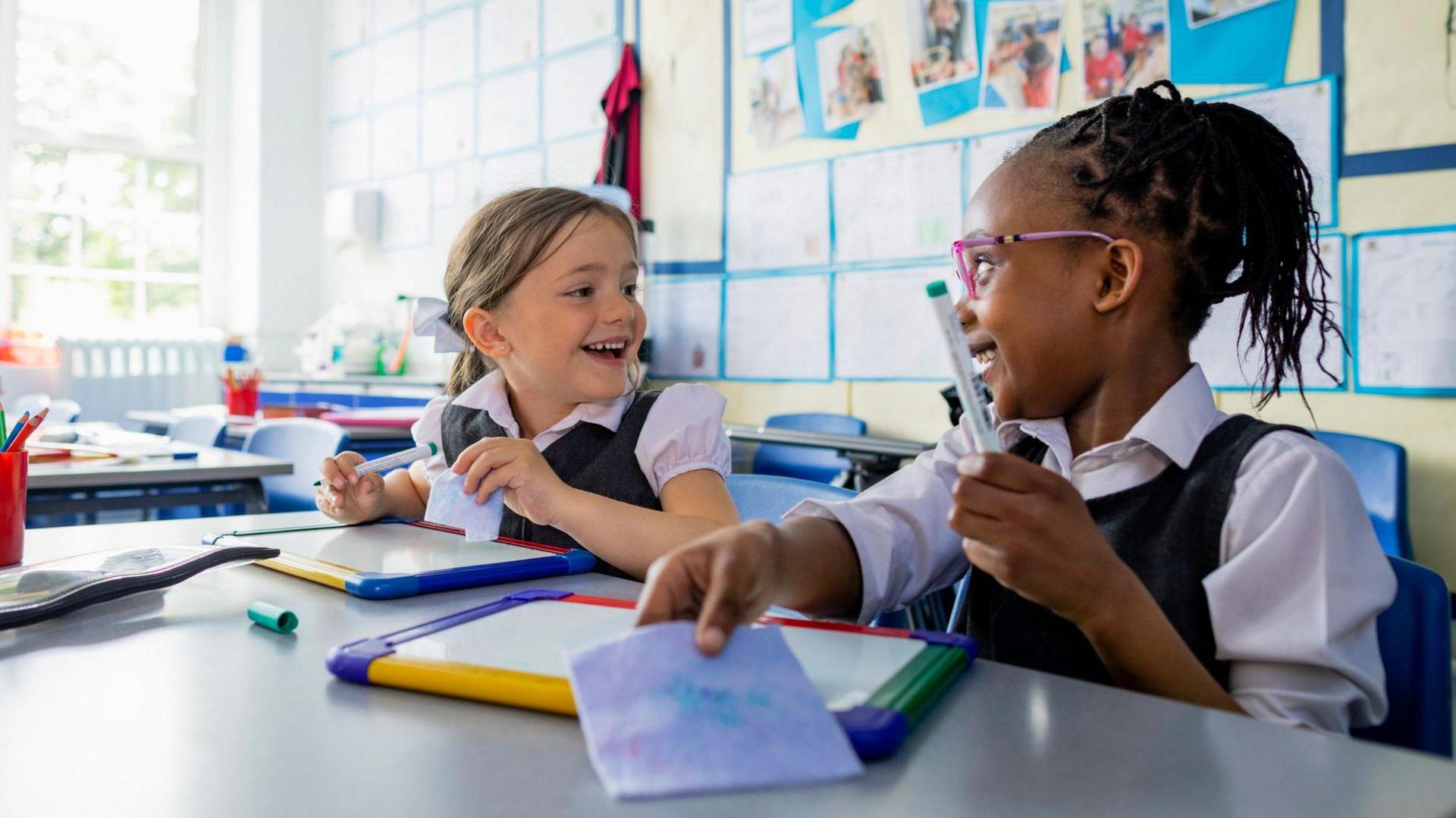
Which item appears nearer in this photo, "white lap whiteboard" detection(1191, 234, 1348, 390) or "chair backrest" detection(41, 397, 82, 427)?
"white lap whiteboard" detection(1191, 234, 1348, 390)

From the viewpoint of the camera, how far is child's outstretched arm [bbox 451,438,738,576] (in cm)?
101

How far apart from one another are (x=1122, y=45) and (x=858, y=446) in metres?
1.18

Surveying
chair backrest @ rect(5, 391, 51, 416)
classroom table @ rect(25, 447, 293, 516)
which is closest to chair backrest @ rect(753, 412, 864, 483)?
classroom table @ rect(25, 447, 293, 516)

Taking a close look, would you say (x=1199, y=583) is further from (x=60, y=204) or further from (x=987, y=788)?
(x=60, y=204)

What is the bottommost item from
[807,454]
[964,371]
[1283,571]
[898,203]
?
[807,454]

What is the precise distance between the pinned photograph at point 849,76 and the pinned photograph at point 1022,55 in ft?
1.27

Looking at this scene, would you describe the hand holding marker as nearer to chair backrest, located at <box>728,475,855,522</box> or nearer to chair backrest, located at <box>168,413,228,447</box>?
chair backrest, located at <box>728,475,855,522</box>

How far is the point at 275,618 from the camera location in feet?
2.26

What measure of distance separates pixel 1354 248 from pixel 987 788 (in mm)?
2187

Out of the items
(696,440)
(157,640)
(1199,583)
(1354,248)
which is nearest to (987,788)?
(1199,583)

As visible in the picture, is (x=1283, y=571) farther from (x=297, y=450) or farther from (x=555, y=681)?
(x=297, y=450)

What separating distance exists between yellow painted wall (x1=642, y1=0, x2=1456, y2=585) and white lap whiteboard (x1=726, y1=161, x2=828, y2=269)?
2.4 inches

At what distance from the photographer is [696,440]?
1.27 meters

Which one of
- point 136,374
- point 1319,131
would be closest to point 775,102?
point 1319,131
